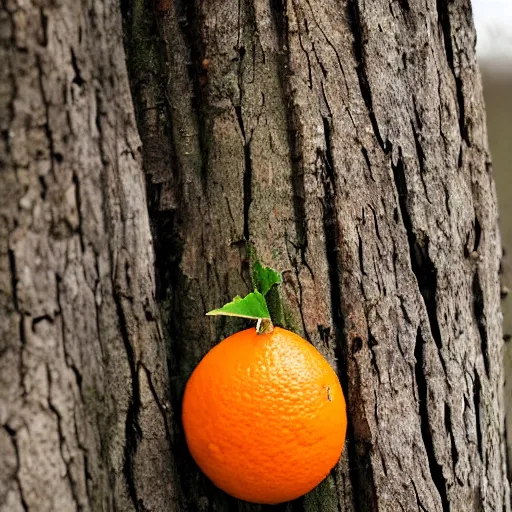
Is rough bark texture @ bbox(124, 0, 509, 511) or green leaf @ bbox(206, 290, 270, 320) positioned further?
rough bark texture @ bbox(124, 0, 509, 511)

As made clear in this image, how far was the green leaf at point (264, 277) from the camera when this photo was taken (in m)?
1.07

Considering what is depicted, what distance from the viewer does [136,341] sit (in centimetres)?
108

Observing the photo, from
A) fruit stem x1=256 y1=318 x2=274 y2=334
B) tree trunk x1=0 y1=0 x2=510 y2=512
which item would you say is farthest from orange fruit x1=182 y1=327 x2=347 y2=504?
tree trunk x1=0 y1=0 x2=510 y2=512

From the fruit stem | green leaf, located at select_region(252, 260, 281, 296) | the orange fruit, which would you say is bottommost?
the orange fruit

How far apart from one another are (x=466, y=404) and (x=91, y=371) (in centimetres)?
76

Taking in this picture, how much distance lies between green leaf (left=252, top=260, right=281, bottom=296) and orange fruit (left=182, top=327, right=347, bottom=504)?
0.08 m

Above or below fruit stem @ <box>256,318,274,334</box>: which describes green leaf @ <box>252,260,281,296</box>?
above

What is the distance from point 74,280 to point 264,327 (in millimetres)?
314

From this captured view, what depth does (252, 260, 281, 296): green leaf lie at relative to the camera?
1.07 meters

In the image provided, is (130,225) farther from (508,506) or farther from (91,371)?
(508,506)

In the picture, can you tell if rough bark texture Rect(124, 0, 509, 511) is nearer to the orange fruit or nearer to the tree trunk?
the tree trunk

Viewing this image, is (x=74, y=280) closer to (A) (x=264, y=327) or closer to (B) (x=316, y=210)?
(A) (x=264, y=327)

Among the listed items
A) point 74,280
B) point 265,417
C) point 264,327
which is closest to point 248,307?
point 264,327

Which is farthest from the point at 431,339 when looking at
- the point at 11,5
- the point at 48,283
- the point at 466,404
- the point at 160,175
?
the point at 11,5
